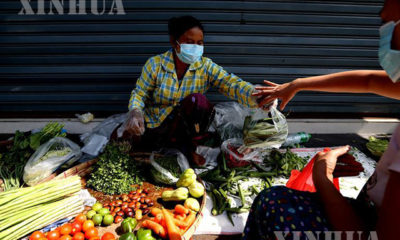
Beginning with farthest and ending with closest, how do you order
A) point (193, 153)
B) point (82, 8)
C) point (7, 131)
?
point (7, 131) → point (82, 8) → point (193, 153)

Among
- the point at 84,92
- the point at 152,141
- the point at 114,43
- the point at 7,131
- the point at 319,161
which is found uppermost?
the point at 114,43

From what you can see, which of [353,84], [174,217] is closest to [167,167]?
[174,217]

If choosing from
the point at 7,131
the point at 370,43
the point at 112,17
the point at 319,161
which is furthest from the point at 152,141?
the point at 370,43

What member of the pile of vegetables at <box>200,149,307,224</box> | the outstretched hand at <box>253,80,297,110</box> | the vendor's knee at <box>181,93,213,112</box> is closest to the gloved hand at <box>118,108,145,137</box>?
the vendor's knee at <box>181,93,213,112</box>

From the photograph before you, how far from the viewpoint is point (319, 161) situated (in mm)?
1518

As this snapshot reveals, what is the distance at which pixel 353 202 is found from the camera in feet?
5.04

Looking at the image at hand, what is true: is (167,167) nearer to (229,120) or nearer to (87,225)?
(87,225)

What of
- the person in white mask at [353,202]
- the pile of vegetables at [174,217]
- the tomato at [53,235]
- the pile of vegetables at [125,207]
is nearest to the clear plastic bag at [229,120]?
the pile of vegetables at [174,217]

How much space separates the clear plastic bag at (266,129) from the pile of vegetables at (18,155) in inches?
90.9

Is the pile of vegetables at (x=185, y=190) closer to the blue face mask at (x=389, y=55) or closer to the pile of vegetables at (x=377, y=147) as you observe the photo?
the blue face mask at (x=389, y=55)

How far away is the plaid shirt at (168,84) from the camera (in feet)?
9.53

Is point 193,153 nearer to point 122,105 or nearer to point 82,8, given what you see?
point 122,105

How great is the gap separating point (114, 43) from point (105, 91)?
0.74 meters

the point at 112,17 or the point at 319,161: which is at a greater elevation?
the point at 112,17
